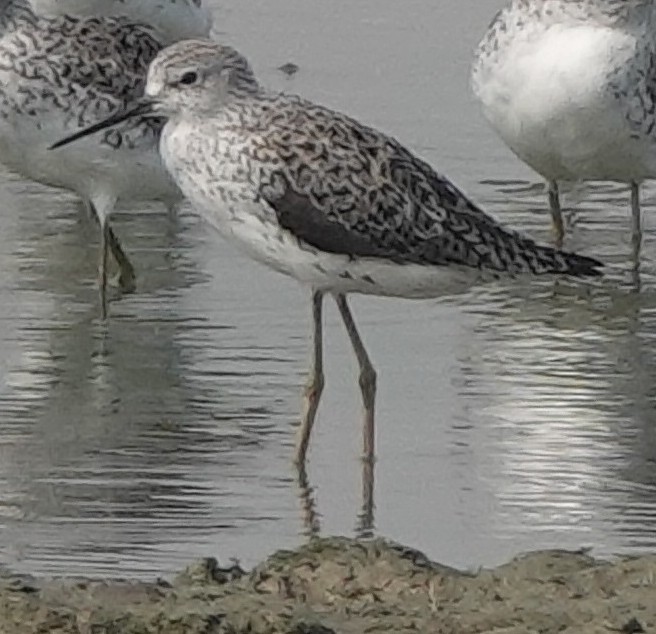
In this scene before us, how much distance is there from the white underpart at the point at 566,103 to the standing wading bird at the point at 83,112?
1.31 m

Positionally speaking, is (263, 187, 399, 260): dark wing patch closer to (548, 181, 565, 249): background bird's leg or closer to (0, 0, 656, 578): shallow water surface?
(0, 0, 656, 578): shallow water surface

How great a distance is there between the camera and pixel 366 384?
7891 millimetres

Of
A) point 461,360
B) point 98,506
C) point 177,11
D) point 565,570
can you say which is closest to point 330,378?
point 461,360

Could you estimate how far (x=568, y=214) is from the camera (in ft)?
36.0

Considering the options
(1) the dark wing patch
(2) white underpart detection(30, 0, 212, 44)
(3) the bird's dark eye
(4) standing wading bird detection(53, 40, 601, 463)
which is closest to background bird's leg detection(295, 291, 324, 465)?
(4) standing wading bird detection(53, 40, 601, 463)

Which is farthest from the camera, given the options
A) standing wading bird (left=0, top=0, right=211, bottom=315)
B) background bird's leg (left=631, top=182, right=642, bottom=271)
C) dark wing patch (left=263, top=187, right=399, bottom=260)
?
background bird's leg (left=631, top=182, right=642, bottom=271)

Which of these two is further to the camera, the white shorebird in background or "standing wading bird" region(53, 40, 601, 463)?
the white shorebird in background

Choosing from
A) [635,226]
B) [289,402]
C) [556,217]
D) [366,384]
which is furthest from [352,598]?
[556,217]

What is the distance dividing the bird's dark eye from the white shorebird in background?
2398 mm

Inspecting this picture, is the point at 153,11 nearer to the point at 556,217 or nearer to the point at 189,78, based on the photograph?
the point at 556,217

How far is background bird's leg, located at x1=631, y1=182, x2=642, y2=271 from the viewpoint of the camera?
998 cm

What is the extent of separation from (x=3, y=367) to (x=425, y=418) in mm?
1399

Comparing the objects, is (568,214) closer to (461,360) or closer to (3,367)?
(461,360)

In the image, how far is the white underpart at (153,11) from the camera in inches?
472
